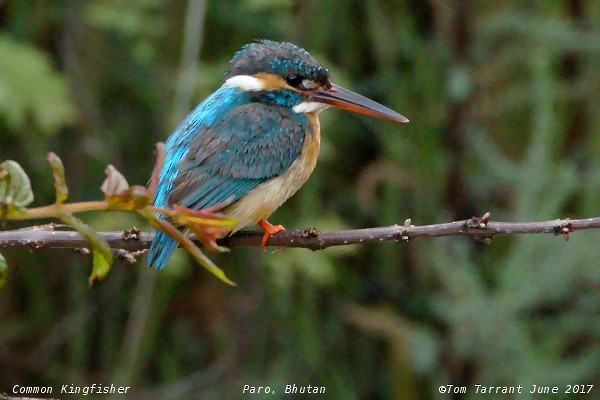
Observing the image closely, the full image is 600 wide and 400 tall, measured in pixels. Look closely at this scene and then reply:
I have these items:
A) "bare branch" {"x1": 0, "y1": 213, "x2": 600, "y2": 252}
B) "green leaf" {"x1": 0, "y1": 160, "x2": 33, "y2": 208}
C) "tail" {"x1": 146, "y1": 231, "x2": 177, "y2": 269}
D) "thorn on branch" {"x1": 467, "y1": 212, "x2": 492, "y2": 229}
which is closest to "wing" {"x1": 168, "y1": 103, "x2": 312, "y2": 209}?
"tail" {"x1": 146, "y1": 231, "x2": 177, "y2": 269}

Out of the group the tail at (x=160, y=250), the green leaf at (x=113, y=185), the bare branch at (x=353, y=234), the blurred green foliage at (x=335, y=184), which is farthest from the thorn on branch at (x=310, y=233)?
the blurred green foliage at (x=335, y=184)

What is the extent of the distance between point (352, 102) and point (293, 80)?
0.21m

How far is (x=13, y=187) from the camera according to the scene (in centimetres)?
88

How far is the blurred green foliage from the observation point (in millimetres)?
3320

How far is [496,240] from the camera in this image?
3551 millimetres

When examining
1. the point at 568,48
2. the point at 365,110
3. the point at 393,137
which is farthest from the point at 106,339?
the point at 568,48

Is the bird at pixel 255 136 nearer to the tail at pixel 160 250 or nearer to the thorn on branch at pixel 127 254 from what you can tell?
the tail at pixel 160 250

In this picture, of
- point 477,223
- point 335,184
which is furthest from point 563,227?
point 335,184

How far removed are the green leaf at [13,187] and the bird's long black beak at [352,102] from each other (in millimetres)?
1667

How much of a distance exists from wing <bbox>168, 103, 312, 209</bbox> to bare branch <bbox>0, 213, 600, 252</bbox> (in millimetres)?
457

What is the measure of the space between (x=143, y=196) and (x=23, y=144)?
110 inches

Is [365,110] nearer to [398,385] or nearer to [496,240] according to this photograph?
[496,240]

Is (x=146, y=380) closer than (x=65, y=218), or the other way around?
(x=65, y=218)

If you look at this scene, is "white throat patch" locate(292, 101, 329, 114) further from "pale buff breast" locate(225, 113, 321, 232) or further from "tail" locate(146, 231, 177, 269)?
"tail" locate(146, 231, 177, 269)
